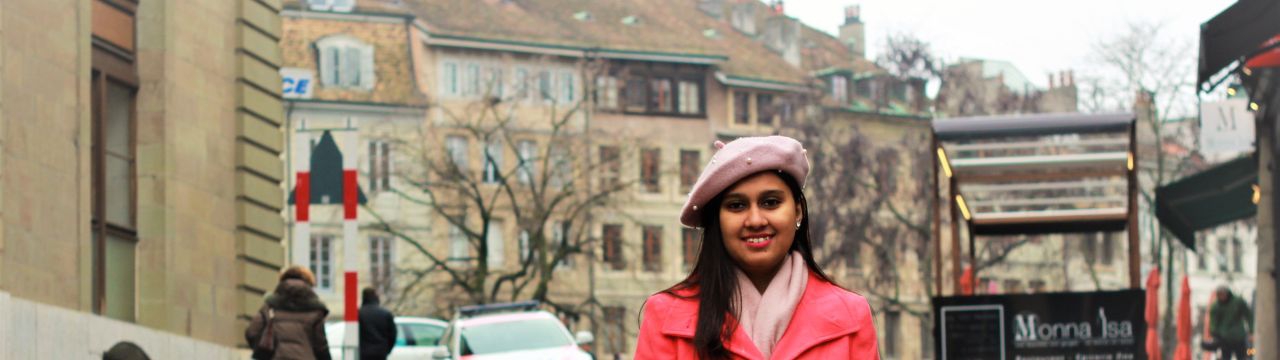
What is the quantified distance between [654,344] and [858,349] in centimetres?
50

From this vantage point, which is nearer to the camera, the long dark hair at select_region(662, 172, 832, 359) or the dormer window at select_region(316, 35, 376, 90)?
the long dark hair at select_region(662, 172, 832, 359)

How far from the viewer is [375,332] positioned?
2508cm

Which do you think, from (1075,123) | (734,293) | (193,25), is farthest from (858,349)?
(193,25)

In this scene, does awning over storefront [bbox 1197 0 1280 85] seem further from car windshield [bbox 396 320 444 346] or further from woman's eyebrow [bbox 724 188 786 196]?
car windshield [bbox 396 320 444 346]

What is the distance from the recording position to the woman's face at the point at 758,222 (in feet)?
22.2

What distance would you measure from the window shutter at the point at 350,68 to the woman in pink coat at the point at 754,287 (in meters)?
85.8

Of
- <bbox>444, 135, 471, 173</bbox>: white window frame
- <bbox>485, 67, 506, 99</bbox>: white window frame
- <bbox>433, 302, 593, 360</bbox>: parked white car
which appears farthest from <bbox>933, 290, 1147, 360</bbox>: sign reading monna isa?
<bbox>485, 67, 506, 99</bbox>: white window frame

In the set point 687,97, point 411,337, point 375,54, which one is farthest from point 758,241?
point 687,97

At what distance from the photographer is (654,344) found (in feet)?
22.0

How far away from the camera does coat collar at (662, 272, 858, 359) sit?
21.9 feet

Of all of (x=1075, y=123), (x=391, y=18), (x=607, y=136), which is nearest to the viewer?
(x=1075, y=123)

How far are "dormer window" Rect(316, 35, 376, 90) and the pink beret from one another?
280 ft

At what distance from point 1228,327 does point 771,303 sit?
22403 mm

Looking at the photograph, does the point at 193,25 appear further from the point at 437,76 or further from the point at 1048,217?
the point at 437,76
